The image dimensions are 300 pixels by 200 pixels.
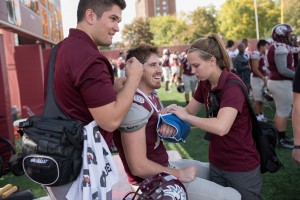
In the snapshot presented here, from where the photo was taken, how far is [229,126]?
2.32 m

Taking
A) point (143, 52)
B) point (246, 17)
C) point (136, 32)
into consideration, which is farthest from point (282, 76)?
point (136, 32)

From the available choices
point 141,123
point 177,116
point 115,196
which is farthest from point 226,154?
point 115,196

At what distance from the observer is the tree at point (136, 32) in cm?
7669

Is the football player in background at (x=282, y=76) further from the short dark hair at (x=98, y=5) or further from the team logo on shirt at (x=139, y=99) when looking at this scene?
the short dark hair at (x=98, y=5)

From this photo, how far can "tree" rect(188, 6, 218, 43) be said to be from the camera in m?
69.4

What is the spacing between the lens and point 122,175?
4.75 metres

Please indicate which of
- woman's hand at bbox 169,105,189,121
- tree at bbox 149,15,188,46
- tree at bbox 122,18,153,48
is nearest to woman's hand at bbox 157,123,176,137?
woman's hand at bbox 169,105,189,121

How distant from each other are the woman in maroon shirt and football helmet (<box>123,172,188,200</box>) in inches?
23.0

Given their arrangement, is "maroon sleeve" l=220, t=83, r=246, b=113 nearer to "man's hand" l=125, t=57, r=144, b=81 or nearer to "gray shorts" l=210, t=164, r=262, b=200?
"gray shorts" l=210, t=164, r=262, b=200

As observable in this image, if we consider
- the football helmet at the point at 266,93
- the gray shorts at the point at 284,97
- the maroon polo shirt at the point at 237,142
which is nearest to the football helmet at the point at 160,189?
the maroon polo shirt at the point at 237,142

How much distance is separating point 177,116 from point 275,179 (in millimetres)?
2947

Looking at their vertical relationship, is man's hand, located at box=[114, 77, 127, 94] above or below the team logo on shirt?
above

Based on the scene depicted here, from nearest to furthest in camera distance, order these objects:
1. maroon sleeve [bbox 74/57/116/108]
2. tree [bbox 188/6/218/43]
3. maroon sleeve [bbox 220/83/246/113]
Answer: maroon sleeve [bbox 74/57/116/108] → maroon sleeve [bbox 220/83/246/113] → tree [bbox 188/6/218/43]

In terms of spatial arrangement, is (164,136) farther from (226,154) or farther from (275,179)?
(275,179)
